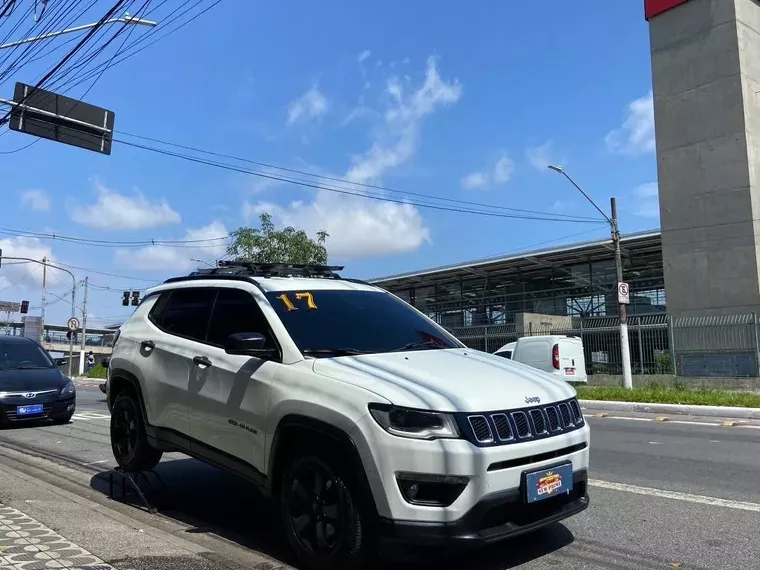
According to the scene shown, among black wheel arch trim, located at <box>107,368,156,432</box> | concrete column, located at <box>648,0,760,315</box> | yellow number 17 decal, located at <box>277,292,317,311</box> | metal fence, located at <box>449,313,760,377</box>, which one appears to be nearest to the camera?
yellow number 17 decal, located at <box>277,292,317,311</box>

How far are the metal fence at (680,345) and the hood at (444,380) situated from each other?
1979 centimetres

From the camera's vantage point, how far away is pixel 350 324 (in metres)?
4.86

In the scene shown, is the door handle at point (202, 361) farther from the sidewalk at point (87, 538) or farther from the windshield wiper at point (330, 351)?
the sidewalk at point (87, 538)

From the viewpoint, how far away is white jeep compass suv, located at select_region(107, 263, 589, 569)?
11.6ft

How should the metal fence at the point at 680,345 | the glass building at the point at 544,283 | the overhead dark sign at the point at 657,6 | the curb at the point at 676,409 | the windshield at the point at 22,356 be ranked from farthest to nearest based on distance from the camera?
the glass building at the point at 544,283 → the overhead dark sign at the point at 657,6 → the metal fence at the point at 680,345 → the curb at the point at 676,409 → the windshield at the point at 22,356

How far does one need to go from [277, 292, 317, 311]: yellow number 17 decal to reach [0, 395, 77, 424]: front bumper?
836cm

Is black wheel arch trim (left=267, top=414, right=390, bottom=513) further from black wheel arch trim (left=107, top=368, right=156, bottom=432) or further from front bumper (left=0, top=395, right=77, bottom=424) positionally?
front bumper (left=0, top=395, right=77, bottom=424)

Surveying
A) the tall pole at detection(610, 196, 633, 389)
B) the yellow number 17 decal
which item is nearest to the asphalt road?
the yellow number 17 decal

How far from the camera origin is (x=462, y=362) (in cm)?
436

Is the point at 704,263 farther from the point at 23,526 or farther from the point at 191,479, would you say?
the point at 23,526

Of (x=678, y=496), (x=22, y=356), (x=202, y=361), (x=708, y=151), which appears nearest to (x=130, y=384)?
(x=202, y=361)

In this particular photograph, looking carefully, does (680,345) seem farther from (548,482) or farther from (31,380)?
(548,482)

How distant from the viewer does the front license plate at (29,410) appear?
10981mm

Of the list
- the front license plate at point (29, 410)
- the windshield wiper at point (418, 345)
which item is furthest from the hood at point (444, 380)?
the front license plate at point (29, 410)
